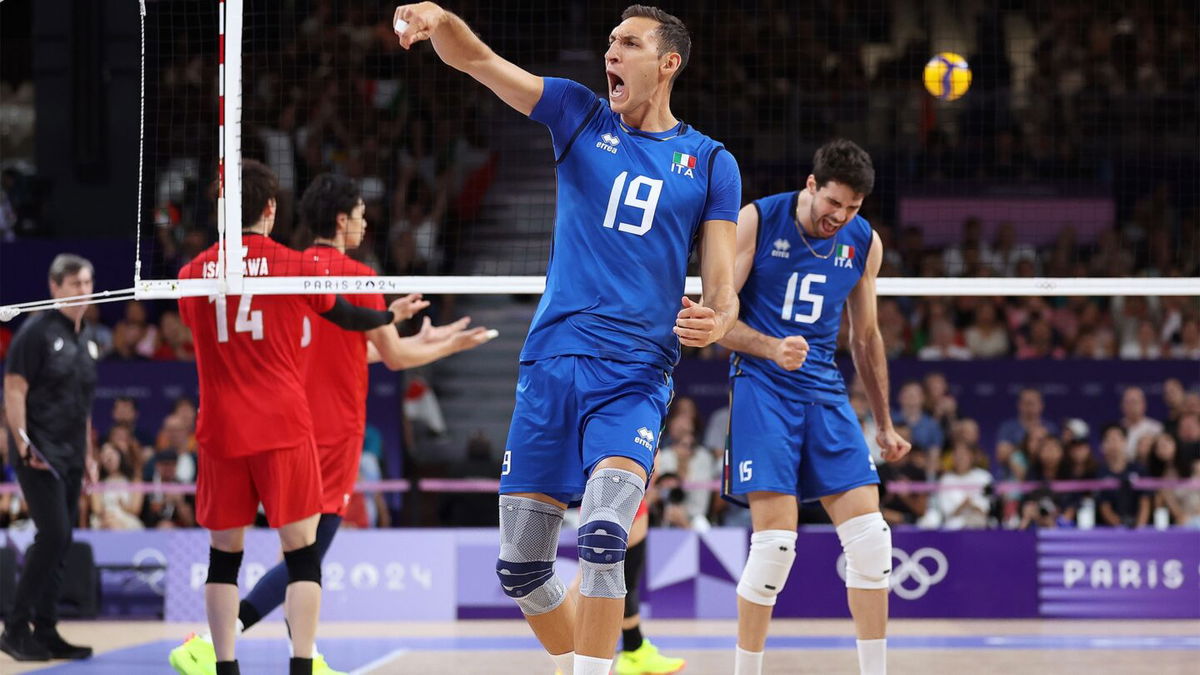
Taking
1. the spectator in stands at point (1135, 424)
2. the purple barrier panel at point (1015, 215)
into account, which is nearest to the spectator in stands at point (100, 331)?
the purple barrier panel at point (1015, 215)

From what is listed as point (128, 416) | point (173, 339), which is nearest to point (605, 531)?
point (128, 416)

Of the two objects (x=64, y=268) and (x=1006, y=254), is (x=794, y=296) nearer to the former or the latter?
(x=64, y=268)

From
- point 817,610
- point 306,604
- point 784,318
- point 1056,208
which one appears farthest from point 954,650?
point 1056,208

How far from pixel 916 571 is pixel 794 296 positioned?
5668 mm

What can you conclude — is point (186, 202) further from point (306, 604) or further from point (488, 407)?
point (306, 604)

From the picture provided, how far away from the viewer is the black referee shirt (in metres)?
9.05

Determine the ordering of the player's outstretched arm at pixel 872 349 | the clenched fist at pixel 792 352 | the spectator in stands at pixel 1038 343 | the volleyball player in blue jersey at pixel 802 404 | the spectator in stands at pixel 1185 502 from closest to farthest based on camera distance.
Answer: the clenched fist at pixel 792 352 → the volleyball player in blue jersey at pixel 802 404 → the player's outstretched arm at pixel 872 349 → the spectator in stands at pixel 1185 502 → the spectator in stands at pixel 1038 343

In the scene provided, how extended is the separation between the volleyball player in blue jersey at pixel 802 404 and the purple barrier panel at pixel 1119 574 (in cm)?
551

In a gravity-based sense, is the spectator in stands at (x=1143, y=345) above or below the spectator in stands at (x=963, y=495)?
above

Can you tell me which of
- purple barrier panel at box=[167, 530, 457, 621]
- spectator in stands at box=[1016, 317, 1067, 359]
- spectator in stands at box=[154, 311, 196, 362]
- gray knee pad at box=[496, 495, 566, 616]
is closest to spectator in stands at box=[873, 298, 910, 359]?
spectator in stands at box=[1016, 317, 1067, 359]

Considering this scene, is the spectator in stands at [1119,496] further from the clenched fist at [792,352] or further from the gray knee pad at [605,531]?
the gray knee pad at [605,531]

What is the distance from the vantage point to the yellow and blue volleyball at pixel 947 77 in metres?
14.7

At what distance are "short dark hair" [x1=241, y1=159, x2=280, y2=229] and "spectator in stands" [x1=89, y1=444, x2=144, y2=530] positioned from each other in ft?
20.9

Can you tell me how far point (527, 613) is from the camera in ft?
17.0
